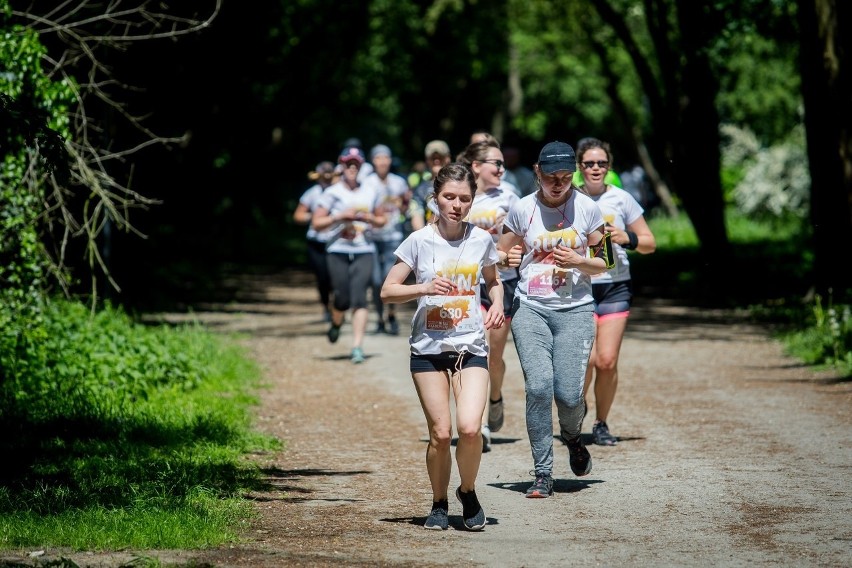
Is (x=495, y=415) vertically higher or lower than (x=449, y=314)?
lower

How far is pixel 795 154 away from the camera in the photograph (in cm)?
3862

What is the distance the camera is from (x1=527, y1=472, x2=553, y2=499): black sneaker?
781 cm

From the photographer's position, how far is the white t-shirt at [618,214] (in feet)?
30.1

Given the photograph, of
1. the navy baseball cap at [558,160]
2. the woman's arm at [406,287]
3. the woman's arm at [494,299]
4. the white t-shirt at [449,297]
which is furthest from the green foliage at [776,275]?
the woman's arm at [406,287]

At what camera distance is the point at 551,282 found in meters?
7.84

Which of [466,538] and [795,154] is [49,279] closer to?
[466,538]

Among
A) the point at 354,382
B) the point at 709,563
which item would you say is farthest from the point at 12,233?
the point at 709,563

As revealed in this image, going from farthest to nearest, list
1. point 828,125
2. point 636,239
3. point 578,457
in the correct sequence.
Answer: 1. point 828,125
2. point 636,239
3. point 578,457

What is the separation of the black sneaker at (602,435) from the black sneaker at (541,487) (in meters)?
1.89

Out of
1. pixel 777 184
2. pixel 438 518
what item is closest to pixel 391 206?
pixel 438 518

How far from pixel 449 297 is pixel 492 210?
275cm

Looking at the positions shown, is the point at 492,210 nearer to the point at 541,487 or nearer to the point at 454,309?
the point at 541,487

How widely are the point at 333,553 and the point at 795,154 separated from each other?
1356 inches

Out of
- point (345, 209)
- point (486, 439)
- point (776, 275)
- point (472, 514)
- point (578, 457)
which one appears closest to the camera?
point (472, 514)
